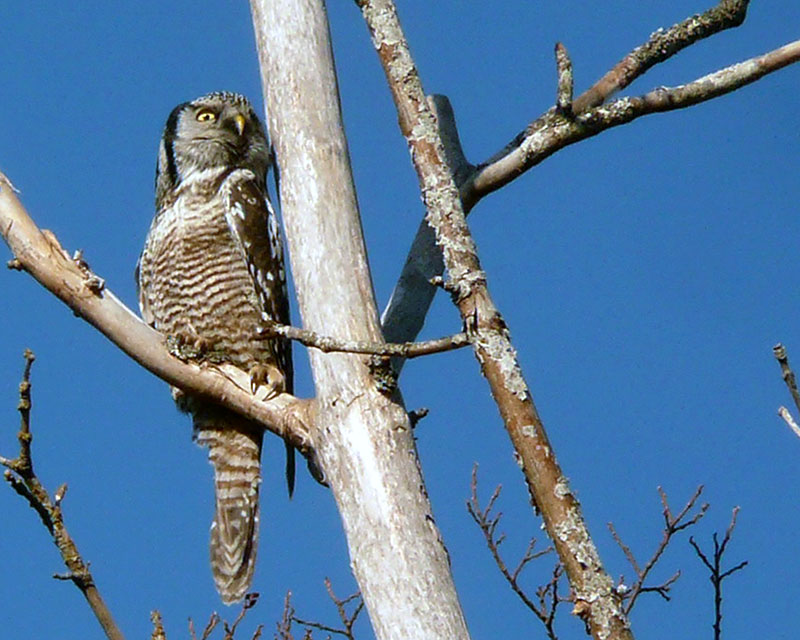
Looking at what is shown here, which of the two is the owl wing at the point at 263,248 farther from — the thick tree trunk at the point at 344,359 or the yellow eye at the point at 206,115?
the thick tree trunk at the point at 344,359

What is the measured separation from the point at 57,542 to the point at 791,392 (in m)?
1.42

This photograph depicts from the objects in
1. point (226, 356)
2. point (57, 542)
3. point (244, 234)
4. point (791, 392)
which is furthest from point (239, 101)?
point (791, 392)

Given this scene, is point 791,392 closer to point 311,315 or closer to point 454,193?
point 454,193

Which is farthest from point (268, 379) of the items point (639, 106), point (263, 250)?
point (639, 106)

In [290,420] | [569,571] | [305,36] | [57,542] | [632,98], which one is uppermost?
[305,36]

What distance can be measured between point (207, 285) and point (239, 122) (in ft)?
3.19

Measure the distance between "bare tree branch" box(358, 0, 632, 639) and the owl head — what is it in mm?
2311

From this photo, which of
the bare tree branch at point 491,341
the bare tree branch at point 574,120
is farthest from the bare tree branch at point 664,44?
the bare tree branch at point 491,341

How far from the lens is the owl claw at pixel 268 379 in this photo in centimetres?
384

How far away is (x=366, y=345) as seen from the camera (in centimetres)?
292

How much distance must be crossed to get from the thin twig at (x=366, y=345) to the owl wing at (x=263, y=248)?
182 centimetres

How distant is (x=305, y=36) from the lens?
3.54 m

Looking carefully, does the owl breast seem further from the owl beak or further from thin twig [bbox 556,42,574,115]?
thin twig [bbox 556,42,574,115]

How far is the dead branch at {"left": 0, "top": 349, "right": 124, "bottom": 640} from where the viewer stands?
2.25 meters
